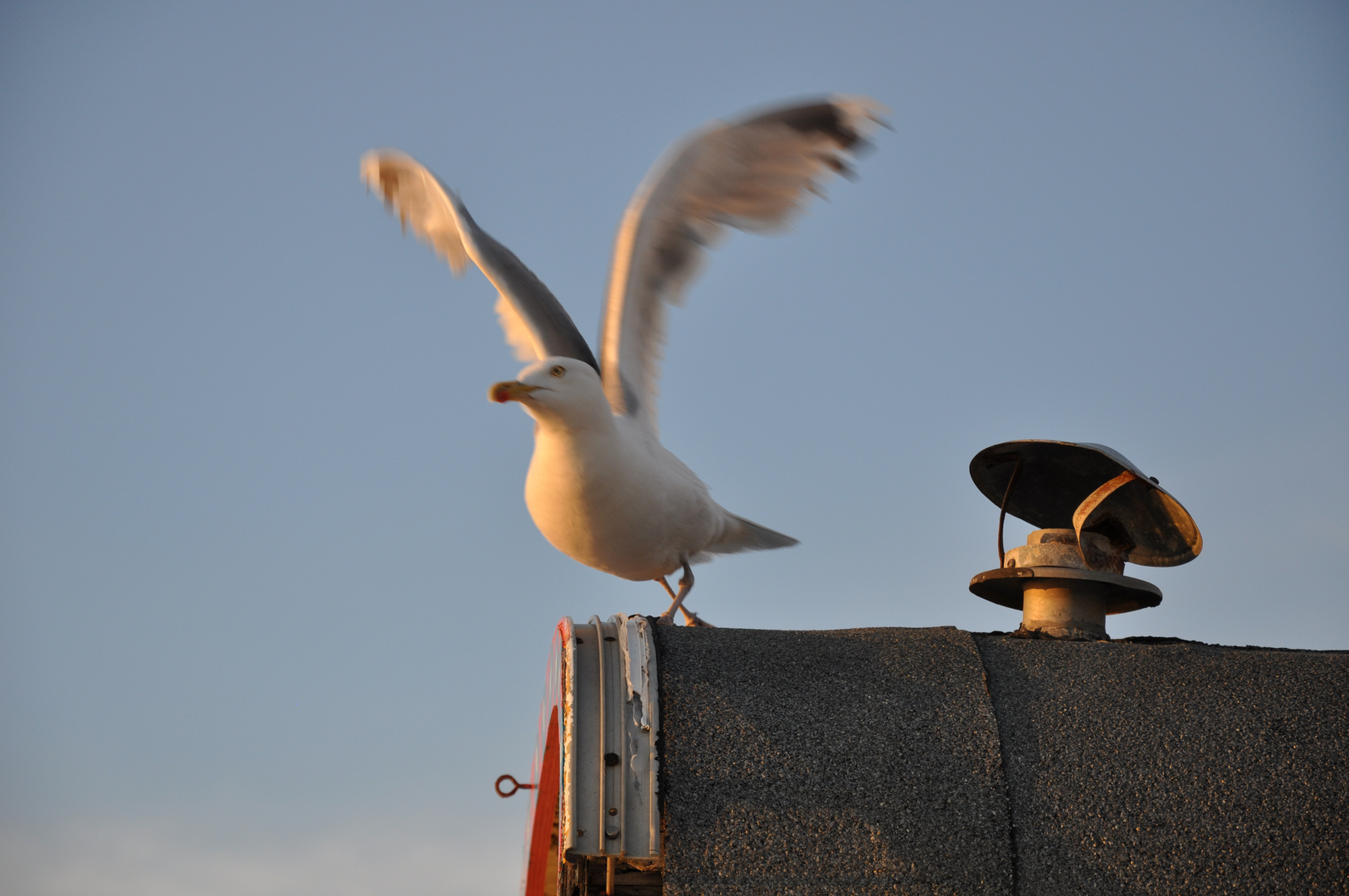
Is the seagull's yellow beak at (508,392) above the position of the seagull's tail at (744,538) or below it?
above

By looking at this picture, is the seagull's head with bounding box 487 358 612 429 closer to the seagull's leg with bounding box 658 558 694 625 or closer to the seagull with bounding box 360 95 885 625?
the seagull with bounding box 360 95 885 625

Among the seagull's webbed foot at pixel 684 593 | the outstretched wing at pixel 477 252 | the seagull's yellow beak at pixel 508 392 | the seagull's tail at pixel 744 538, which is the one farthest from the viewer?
the outstretched wing at pixel 477 252

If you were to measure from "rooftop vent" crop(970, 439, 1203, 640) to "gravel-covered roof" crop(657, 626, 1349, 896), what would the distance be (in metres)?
0.46

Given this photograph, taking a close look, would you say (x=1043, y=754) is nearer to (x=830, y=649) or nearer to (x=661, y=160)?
(x=830, y=649)

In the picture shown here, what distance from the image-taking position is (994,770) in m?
3.59

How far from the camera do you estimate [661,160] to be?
24.9 feet

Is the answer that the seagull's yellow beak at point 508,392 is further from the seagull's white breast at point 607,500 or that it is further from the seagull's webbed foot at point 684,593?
A: the seagull's webbed foot at point 684,593

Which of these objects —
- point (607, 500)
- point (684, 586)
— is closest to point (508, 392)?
A: point (607, 500)

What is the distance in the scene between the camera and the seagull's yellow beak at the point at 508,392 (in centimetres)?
609

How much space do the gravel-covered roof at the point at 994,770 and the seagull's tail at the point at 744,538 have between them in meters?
3.29

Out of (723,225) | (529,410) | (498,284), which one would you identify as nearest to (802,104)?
(723,225)

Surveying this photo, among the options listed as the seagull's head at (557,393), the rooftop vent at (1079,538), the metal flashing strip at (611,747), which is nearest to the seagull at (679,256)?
the seagull's head at (557,393)

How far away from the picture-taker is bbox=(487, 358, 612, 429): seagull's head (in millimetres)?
6113

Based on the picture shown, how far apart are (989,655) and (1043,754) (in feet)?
1.51
